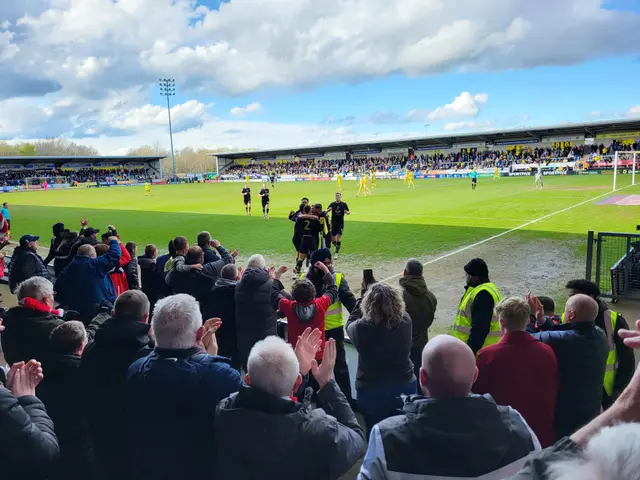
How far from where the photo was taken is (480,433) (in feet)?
6.87

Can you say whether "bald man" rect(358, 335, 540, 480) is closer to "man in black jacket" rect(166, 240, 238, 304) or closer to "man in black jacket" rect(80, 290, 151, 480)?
"man in black jacket" rect(80, 290, 151, 480)

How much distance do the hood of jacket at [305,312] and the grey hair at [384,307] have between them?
3.22 feet

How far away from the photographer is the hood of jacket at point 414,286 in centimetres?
493

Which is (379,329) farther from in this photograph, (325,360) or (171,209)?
(171,209)

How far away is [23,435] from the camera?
2.41 metres

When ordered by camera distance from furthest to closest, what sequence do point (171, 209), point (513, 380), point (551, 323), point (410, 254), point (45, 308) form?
point (171, 209) < point (410, 254) < point (551, 323) < point (45, 308) < point (513, 380)

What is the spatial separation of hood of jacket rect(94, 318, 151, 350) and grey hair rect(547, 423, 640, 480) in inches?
114

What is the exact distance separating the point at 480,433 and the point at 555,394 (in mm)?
1540

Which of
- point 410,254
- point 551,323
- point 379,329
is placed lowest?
point 410,254

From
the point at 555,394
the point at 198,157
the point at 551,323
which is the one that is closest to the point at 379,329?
the point at 555,394

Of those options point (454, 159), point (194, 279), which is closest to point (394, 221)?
point (194, 279)

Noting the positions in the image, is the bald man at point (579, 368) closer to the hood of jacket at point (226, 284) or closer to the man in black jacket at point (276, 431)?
the man in black jacket at point (276, 431)

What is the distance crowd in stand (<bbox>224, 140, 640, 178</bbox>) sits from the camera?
199 feet

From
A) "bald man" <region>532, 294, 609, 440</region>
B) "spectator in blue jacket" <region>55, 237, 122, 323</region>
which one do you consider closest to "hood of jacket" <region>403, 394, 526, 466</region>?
"bald man" <region>532, 294, 609, 440</region>
